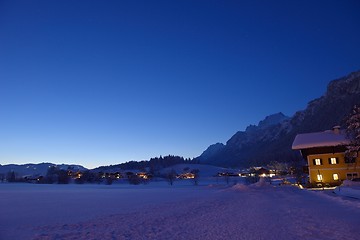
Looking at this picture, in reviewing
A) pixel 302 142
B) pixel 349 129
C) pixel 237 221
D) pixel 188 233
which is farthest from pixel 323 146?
pixel 188 233

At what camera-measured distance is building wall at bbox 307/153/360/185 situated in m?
59.2

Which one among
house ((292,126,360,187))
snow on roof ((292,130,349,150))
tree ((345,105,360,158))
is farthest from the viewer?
snow on roof ((292,130,349,150))

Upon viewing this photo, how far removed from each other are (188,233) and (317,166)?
56.5 m

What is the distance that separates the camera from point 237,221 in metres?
15.4

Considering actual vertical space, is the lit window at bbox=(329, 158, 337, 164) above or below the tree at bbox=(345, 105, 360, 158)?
below

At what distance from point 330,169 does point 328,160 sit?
1804mm

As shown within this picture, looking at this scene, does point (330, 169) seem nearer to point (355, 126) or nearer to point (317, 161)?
point (317, 161)

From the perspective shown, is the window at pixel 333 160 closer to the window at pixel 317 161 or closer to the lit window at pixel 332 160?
the lit window at pixel 332 160

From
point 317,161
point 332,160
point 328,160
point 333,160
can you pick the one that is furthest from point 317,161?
point 333,160

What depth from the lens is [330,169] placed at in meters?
60.5

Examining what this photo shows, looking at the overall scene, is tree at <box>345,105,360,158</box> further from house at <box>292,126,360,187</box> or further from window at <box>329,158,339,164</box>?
window at <box>329,158,339,164</box>

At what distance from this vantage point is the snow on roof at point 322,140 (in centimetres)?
6022

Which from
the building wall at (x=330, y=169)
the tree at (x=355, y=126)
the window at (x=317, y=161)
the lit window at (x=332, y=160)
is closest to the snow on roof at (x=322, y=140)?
the building wall at (x=330, y=169)

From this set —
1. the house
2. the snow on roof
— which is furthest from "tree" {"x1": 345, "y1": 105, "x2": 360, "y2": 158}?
the house
